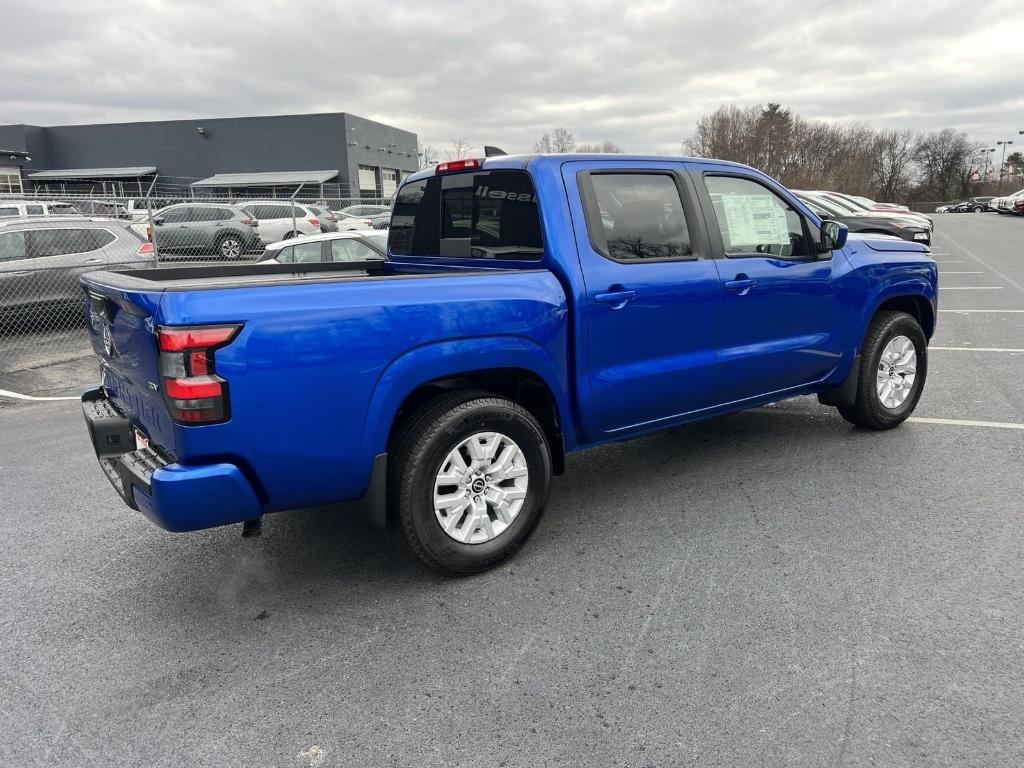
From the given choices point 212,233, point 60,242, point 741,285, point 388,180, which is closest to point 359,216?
point 212,233

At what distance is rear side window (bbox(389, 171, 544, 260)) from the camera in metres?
3.79

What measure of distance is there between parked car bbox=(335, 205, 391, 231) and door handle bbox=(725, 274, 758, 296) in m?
17.7

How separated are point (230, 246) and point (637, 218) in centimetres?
1547

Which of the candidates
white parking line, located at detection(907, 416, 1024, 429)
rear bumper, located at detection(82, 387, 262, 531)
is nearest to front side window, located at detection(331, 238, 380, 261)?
white parking line, located at detection(907, 416, 1024, 429)

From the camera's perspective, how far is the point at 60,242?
402 inches

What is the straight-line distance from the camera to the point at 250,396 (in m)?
2.75

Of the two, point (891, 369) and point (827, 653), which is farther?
point (891, 369)

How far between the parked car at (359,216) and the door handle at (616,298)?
18.0m

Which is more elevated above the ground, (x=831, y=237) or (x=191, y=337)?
(x=831, y=237)

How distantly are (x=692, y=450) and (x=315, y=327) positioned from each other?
10.3ft

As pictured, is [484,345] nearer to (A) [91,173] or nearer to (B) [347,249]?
(B) [347,249]

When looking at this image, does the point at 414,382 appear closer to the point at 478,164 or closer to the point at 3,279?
the point at 478,164

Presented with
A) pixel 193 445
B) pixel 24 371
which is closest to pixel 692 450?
pixel 193 445

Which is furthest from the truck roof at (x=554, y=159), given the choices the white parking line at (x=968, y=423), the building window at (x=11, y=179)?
the building window at (x=11, y=179)
